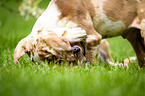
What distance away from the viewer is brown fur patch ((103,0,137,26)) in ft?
7.89

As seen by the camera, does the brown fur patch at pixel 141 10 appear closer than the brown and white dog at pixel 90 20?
No

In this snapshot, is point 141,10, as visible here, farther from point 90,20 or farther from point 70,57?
point 70,57

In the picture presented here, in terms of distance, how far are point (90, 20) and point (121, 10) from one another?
500 mm

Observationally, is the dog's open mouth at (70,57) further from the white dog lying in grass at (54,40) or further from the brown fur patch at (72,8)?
the brown fur patch at (72,8)

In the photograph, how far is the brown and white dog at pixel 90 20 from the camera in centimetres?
220

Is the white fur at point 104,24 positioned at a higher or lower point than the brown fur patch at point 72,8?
lower

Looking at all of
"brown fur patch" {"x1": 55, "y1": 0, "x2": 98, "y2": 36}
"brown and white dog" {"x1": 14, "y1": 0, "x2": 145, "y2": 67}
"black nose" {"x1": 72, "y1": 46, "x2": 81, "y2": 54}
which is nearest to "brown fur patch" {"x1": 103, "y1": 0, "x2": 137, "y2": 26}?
"brown and white dog" {"x1": 14, "y1": 0, "x2": 145, "y2": 67}

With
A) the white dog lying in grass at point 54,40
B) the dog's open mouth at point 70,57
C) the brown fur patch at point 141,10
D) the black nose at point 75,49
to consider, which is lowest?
the dog's open mouth at point 70,57

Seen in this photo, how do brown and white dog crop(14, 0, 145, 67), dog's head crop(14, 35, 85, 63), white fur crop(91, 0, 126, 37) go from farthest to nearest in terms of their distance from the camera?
1. white fur crop(91, 0, 126, 37)
2. brown and white dog crop(14, 0, 145, 67)
3. dog's head crop(14, 35, 85, 63)

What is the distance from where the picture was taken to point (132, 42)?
2.92m

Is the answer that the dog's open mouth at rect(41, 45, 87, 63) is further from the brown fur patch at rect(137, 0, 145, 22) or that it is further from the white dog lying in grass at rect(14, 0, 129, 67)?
the brown fur patch at rect(137, 0, 145, 22)

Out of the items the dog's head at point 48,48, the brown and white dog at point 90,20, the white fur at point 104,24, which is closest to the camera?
the dog's head at point 48,48

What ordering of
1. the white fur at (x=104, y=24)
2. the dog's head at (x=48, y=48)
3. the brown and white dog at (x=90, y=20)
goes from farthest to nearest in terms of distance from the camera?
the white fur at (x=104, y=24) < the brown and white dog at (x=90, y=20) < the dog's head at (x=48, y=48)

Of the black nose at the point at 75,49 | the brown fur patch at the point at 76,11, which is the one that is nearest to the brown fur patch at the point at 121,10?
the brown fur patch at the point at 76,11
